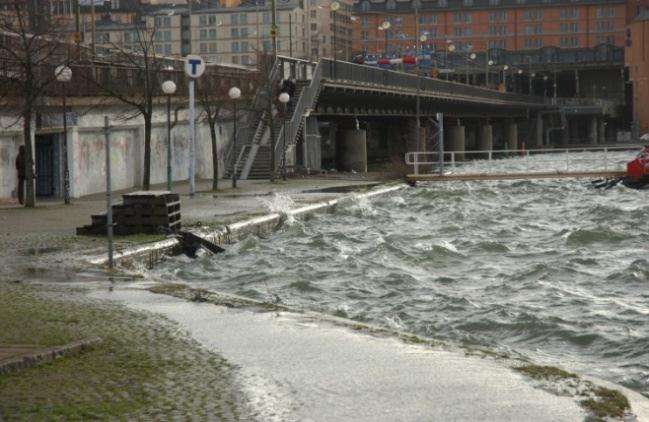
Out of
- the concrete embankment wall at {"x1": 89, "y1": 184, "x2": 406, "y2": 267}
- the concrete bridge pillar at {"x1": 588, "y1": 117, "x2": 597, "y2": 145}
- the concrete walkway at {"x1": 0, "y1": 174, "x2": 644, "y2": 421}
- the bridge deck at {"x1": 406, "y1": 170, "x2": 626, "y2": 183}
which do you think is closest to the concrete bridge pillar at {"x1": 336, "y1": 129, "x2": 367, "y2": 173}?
the bridge deck at {"x1": 406, "y1": 170, "x2": 626, "y2": 183}

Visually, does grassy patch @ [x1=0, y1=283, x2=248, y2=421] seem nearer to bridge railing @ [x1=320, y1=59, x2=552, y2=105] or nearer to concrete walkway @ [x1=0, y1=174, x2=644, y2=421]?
concrete walkway @ [x1=0, y1=174, x2=644, y2=421]

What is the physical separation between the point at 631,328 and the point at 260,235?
14.5 meters

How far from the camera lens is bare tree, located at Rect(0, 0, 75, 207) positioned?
33.5 metres

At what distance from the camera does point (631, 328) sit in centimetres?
1756

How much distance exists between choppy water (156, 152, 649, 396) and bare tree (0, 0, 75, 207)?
24.4ft

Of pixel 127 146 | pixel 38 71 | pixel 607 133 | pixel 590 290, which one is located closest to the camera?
pixel 590 290

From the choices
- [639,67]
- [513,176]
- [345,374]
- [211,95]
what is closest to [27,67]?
[211,95]

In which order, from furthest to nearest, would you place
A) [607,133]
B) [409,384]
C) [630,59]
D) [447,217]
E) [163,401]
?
[607,133]
[630,59]
[447,217]
[409,384]
[163,401]

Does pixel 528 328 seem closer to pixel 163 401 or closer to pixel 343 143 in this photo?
pixel 163 401

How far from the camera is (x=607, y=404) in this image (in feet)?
34.6

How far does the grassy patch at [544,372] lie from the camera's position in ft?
38.2

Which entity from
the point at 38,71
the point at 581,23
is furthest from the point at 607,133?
the point at 38,71

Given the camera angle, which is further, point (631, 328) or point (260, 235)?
point (260, 235)

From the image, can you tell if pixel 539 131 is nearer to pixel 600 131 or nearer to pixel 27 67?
pixel 600 131
